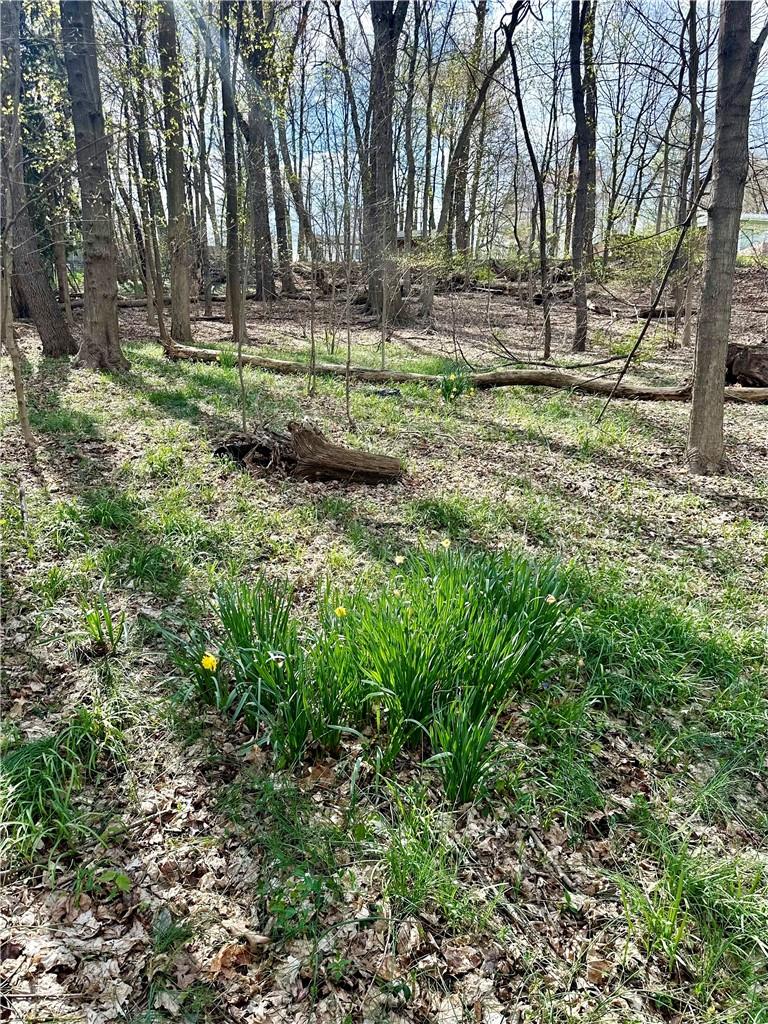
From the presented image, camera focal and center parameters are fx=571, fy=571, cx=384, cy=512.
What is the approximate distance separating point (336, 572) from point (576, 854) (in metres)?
2.08

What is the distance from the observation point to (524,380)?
8.62m

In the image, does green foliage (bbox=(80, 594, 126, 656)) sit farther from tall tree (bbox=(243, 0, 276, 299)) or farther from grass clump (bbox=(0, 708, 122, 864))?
tall tree (bbox=(243, 0, 276, 299))

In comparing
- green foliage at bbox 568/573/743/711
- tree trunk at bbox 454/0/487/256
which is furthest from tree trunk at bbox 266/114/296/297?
green foliage at bbox 568/573/743/711

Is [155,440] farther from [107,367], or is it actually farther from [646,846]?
[646,846]

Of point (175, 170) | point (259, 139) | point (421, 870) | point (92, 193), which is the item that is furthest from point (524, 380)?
point (259, 139)

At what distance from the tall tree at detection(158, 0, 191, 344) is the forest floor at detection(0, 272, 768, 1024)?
7.22 meters

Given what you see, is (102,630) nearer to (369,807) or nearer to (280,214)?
(369,807)

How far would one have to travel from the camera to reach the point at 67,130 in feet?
24.4

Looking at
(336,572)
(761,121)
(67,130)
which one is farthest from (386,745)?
(761,121)

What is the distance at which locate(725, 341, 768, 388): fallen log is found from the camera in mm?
8133

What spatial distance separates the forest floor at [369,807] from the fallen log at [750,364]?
15.3 feet

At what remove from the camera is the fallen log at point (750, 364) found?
8.13 meters

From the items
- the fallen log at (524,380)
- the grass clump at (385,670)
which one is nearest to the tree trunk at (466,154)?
→ the fallen log at (524,380)

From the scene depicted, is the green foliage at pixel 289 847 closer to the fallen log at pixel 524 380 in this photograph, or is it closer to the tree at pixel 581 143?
the fallen log at pixel 524 380
